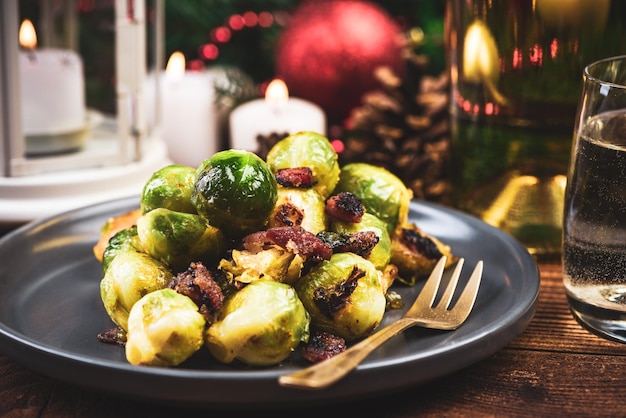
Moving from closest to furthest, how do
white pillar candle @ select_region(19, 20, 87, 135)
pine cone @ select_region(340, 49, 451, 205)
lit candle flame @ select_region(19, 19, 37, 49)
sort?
lit candle flame @ select_region(19, 19, 37, 49)
white pillar candle @ select_region(19, 20, 87, 135)
pine cone @ select_region(340, 49, 451, 205)

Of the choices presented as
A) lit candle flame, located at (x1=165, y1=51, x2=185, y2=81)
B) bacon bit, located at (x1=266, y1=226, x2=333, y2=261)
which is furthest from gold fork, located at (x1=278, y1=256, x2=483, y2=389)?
lit candle flame, located at (x1=165, y1=51, x2=185, y2=81)

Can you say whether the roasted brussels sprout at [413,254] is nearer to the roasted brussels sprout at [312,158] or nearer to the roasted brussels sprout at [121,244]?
the roasted brussels sprout at [312,158]

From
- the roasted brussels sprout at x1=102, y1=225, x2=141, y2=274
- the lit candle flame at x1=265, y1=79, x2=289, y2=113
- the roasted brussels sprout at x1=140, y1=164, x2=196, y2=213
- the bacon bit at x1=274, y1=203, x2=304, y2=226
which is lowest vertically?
the roasted brussels sprout at x1=102, y1=225, x2=141, y2=274

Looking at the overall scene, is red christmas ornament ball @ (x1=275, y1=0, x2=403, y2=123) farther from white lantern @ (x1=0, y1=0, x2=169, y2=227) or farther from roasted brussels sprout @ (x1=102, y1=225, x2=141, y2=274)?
roasted brussels sprout @ (x1=102, y1=225, x2=141, y2=274)

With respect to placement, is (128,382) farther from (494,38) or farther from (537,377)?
(494,38)

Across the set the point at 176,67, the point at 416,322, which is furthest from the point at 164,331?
the point at 176,67

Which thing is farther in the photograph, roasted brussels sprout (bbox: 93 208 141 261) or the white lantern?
the white lantern

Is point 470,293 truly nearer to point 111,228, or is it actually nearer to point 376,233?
point 376,233
